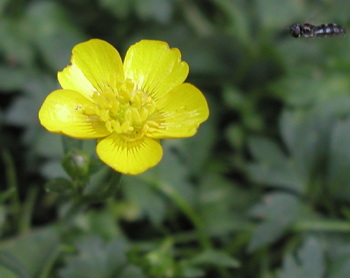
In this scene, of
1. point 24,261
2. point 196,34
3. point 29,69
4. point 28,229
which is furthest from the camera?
point 196,34

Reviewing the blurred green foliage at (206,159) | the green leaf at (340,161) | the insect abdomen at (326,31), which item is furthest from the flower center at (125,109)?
the green leaf at (340,161)

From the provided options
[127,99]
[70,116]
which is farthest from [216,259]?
[70,116]

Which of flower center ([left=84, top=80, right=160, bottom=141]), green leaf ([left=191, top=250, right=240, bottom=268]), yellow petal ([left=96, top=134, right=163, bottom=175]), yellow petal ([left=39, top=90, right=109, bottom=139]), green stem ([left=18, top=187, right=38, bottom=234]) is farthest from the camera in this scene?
green stem ([left=18, top=187, right=38, bottom=234])

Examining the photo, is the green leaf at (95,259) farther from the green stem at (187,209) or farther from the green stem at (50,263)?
the green stem at (187,209)

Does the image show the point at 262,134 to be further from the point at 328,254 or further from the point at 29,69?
the point at 29,69

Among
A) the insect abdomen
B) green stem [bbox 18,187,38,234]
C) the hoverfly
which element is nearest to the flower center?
the hoverfly

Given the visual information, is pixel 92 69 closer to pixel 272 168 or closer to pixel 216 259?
pixel 216 259

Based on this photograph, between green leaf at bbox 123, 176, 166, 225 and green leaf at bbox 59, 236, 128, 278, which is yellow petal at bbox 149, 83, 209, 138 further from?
green leaf at bbox 123, 176, 166, 225

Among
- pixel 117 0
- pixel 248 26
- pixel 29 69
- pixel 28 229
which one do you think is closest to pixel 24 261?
pixel 28 229
